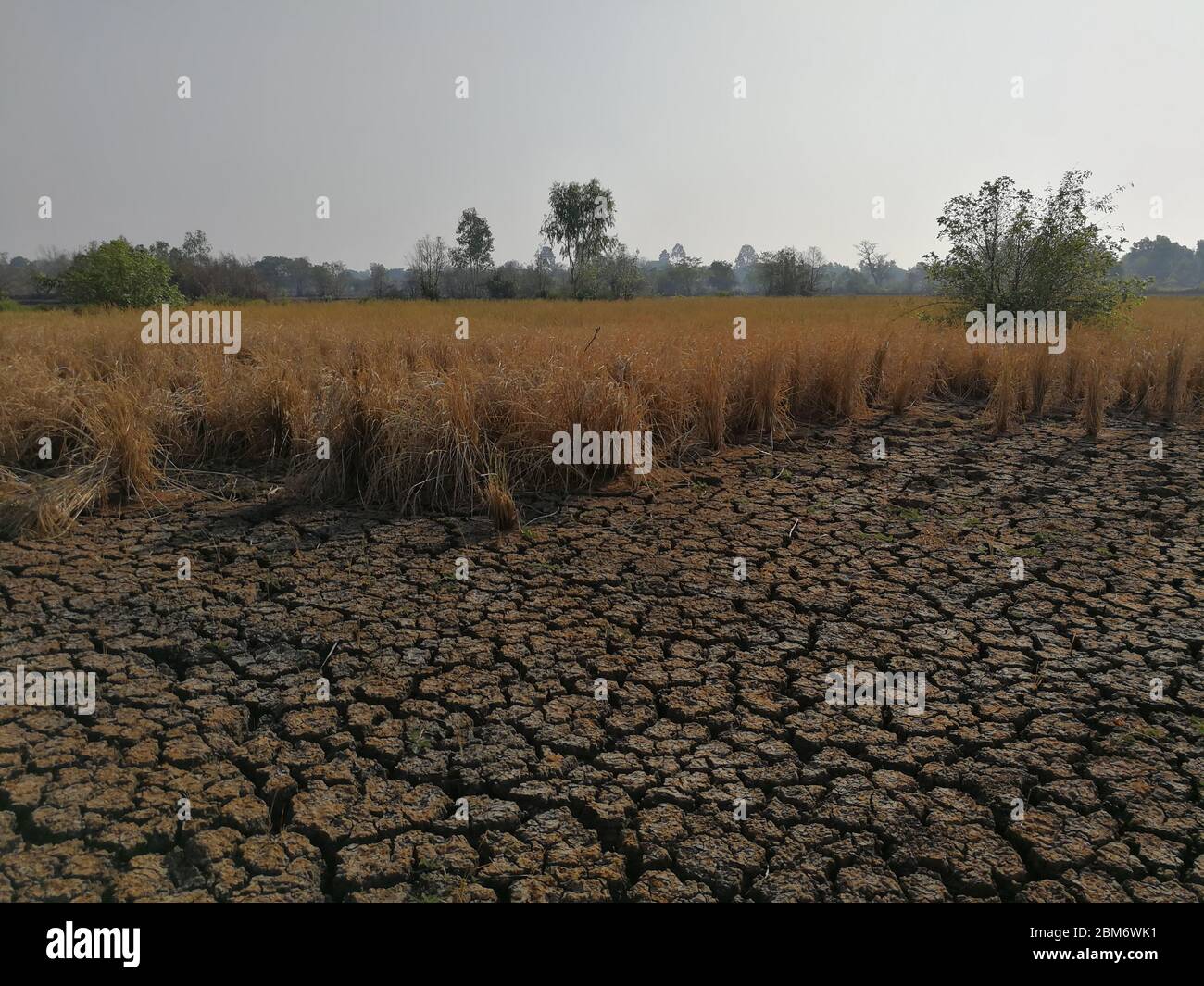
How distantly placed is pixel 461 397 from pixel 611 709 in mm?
2890

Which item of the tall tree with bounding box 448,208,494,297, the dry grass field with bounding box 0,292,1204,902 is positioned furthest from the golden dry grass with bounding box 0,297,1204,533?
the tall tree with bounding box 448,208,494,297

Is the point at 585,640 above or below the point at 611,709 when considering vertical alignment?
above

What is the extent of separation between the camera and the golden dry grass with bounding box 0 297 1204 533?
500cm

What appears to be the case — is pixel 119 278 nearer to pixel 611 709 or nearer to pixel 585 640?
pixel 585 640

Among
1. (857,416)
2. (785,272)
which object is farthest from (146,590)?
(785,272)

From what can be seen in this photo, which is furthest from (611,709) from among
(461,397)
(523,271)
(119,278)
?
(523,271)

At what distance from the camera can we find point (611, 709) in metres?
2.85

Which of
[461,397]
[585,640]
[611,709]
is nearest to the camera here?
[611,709]

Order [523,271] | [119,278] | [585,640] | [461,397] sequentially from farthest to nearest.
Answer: [523,271]
[119,278]
[461,397]
[585,640]

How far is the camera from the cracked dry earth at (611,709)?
2.17 meters

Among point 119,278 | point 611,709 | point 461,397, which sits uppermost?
point 119,278

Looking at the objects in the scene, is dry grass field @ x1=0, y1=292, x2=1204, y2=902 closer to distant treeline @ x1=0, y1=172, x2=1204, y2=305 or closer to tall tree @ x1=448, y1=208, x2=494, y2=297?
distant treeline @ x1=0, y1=172, x2=1204, y2=305
